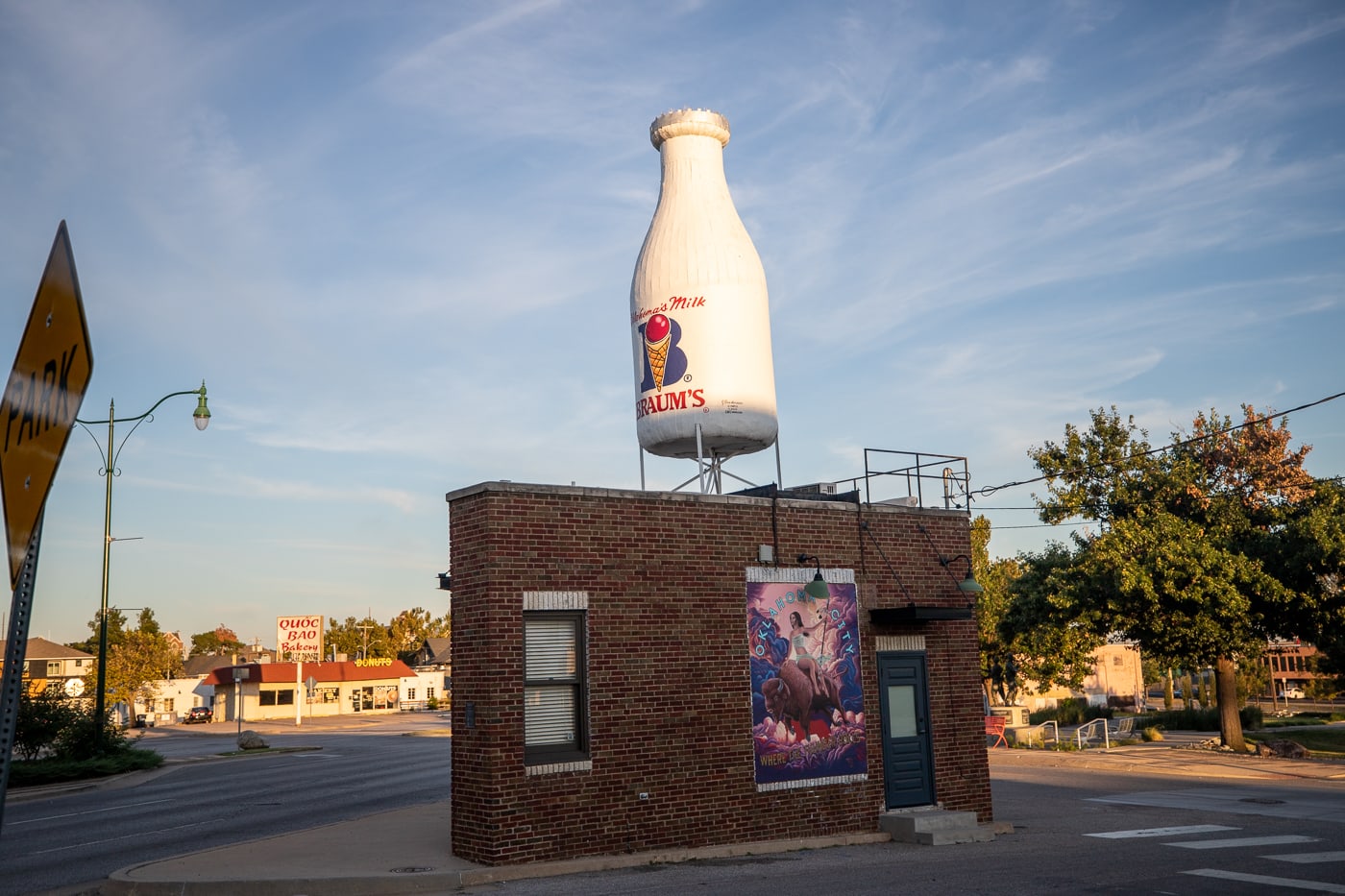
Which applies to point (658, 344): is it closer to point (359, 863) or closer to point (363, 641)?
point (359, 863)

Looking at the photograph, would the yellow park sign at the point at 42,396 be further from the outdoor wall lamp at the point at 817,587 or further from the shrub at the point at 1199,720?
the shrub at the point at 1199,720

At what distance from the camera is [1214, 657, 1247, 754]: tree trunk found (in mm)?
32188

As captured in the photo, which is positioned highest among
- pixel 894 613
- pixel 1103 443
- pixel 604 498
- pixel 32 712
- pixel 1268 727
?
pixel 1103 443

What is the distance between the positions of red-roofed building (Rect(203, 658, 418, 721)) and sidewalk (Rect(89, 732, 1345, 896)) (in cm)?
5785

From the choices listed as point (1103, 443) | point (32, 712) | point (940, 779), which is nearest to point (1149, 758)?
point (1103, 443)

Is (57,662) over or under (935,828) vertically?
over

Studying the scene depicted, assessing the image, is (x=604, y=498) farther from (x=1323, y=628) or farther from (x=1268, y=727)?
(x=1268, y=727)

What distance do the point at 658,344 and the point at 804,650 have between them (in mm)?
5908

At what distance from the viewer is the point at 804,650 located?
17266 millimetres

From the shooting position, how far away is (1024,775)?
2802 cm

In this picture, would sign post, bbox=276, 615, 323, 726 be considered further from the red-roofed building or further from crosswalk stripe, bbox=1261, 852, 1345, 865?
crosswalk stripe, bbox=1261, 852, 1345, 865

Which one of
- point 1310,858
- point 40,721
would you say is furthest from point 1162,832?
point 40,721

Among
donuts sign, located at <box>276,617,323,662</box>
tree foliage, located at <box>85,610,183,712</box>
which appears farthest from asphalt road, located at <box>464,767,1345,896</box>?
tree foliage, located at <box>85,610,183,712</box>

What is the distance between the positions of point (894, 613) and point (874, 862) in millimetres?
4366
